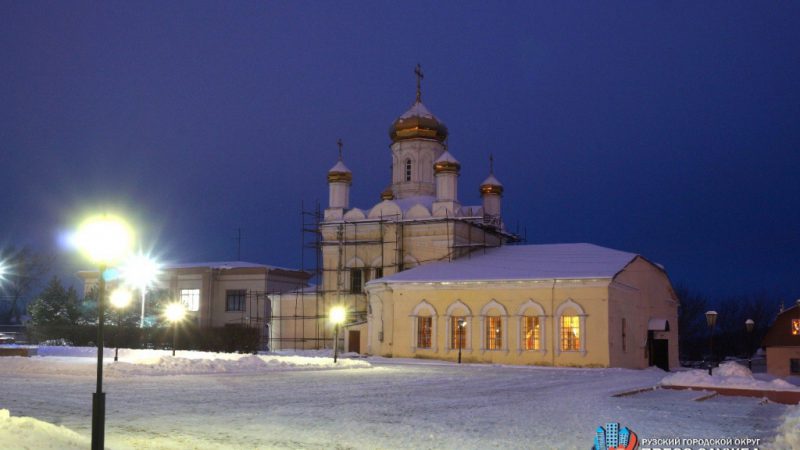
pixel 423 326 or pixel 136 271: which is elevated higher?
pixel 136 271

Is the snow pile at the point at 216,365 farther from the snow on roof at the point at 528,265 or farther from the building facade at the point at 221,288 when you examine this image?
the building facade at the point at 221,288

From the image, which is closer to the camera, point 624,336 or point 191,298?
point 624,336

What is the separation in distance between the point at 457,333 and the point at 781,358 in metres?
16.1

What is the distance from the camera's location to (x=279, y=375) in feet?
70.3

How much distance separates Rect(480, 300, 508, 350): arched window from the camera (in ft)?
107

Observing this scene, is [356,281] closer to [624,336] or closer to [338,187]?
[338,187]

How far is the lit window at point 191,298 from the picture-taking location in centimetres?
5184

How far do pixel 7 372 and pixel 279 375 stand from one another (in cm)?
670

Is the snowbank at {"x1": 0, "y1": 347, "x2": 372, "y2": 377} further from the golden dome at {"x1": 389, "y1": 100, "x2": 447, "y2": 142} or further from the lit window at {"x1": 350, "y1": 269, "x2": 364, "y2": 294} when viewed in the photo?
the golden dome at {"x1": 389, "y1": 100, "x2": 447, "y2": 142}

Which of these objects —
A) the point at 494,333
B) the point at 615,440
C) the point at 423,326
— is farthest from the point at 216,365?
the point at 615,440

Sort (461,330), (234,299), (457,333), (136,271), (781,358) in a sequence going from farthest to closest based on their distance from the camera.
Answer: (234,299)
(136,271)
(781,358)
(457,333)
(461,330)

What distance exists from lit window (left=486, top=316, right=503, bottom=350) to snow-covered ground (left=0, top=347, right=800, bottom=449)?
10052 millimetres

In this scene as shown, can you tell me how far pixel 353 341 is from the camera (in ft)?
125

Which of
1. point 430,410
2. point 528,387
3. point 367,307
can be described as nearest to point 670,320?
point 367,307
